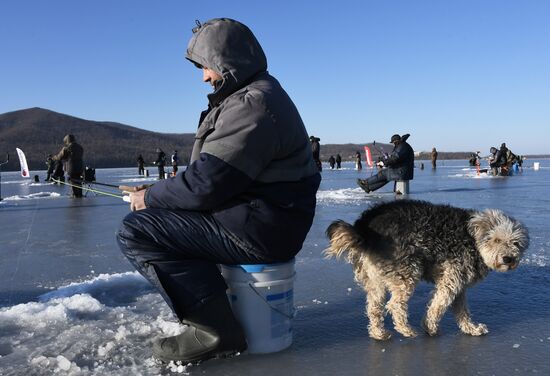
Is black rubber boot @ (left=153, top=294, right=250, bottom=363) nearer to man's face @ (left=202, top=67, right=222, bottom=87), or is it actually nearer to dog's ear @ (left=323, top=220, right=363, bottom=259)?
dog's ear @ (left=323, top=220, right=363, bottom=259)

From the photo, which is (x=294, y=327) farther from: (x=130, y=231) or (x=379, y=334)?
(x=130, y=231)

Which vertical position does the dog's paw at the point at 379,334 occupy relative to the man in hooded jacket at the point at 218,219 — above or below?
below

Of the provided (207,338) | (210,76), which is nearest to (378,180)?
(210,76)

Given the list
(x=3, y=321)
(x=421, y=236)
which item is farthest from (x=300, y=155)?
(x=3, y=321)

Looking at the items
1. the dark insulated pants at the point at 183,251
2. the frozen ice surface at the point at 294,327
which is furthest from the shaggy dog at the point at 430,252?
the dark insulated pants at the point at 183,251

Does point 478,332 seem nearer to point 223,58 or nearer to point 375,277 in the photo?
point 375,277

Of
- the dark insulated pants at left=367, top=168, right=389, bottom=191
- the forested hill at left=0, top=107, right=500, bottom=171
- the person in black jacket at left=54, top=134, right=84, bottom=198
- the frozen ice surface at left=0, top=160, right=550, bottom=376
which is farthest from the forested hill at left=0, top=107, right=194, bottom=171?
the frozen ice surface at left=0, top=160, right=550, bottom=376

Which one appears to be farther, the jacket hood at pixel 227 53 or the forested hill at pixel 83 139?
the forested hill at pixel 83 139

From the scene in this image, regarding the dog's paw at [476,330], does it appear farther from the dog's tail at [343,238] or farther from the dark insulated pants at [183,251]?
the dark insulated pants at [183,251]

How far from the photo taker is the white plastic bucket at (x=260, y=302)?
2.64 metres

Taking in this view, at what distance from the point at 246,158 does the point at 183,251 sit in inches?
24.9

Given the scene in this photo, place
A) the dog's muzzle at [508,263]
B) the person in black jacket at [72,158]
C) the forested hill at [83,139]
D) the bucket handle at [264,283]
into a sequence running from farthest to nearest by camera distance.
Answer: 1. the forested hill at [83,139]
2. the person in black jacket at [72,158]
3. the dog's muzzle at [508,263]
4. the bucket handle at [264,283]

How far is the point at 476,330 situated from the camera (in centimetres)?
290

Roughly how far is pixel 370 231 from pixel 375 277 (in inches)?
11.0
